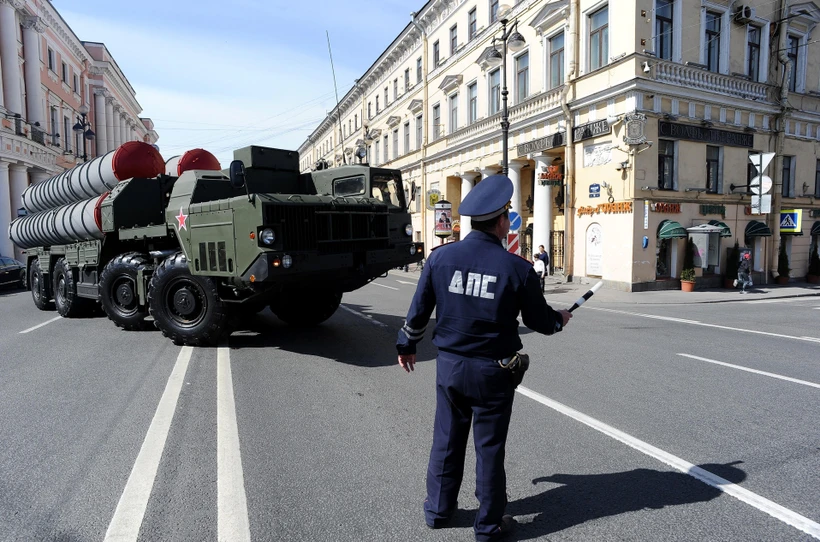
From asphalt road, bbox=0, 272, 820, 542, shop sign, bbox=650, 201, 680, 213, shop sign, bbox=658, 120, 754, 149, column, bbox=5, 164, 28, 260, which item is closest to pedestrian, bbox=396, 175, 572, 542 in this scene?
asphalt road, bbox=0, 272, 820, 542

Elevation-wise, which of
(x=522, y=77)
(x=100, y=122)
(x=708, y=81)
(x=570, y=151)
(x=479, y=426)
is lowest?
(x=479, y=426)

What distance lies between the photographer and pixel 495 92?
25.1 m

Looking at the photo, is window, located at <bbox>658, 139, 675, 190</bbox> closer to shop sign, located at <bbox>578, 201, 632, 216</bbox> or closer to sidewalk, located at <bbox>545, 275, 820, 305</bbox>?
shop sign, located at <bbox>578, 201, 632, 216</bbox>

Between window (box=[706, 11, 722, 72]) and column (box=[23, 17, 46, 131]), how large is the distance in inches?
1473

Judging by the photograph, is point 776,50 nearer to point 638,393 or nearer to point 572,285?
point 572,285

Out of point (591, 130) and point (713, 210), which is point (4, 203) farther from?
point (713, 210)

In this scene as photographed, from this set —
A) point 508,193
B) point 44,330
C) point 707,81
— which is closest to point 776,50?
point 707,81

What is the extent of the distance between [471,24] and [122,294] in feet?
76.5

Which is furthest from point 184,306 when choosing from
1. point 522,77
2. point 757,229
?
point 757,229

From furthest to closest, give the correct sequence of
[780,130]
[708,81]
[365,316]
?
[780,130] < [708,81] < [365,316]

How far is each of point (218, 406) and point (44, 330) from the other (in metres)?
7.15

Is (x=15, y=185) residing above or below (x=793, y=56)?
below

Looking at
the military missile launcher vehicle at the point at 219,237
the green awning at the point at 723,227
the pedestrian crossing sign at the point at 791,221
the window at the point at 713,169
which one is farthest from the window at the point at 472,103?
the military missile launcher vehicle at the point at 219,237

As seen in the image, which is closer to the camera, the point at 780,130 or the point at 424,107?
the point at 780,130
